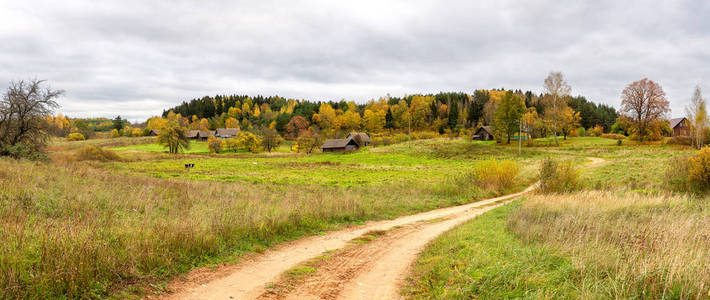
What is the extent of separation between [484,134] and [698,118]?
48.5 metres

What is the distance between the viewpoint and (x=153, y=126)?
161 metres

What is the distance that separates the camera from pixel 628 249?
6.94 metres

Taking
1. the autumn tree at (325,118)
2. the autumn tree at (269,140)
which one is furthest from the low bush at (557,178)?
the autumn tree at (325,118)

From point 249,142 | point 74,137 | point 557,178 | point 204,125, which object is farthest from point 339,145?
point 74,137

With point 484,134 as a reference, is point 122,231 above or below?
below

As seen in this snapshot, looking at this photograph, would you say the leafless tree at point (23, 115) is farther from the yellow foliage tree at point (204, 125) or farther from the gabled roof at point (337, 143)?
the yellow foliage tree at point (204, 125)

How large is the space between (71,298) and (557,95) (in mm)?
81792

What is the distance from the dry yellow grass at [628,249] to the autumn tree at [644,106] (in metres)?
64.7

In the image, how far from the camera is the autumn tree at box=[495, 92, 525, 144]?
7156 centimetres

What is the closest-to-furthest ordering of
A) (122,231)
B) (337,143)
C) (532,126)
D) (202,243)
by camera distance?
1. (122,231)
2. (202,243)
3. (532,126)
4. (337,143)

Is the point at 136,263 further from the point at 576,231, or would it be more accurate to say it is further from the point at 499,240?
the point at 576,231

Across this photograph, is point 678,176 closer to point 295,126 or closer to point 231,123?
point 295,126

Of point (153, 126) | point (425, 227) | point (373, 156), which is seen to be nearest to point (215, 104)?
point (153, 126)

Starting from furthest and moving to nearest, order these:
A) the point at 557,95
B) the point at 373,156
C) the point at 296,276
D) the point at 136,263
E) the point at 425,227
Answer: the point at 557,95, the point at 373,156, the point at 425,227, the point at 296,276, the point at 136,263
